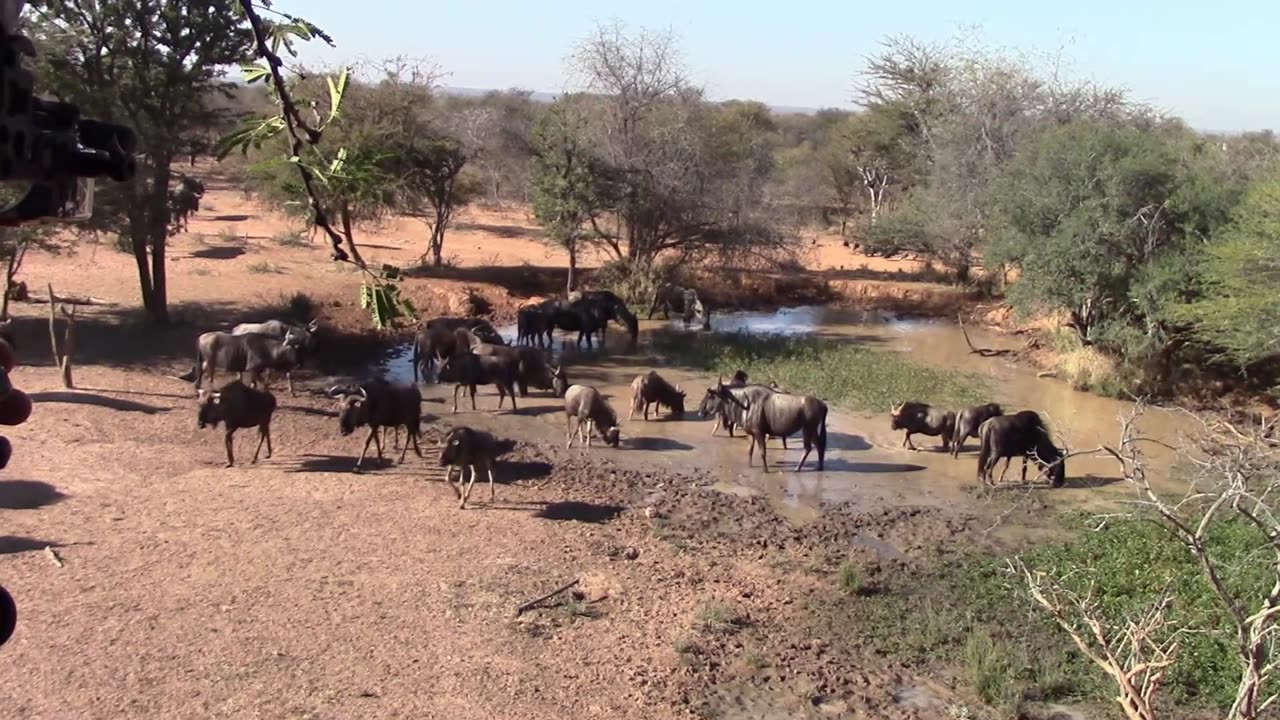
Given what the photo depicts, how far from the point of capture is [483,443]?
14023 mm

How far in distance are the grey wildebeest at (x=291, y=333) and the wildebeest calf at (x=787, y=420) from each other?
785 cm

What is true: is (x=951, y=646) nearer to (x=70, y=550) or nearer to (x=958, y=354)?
(x=70, y=550)

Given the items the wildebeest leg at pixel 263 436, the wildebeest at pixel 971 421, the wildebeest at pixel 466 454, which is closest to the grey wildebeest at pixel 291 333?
the wildebeest leg at pixel 263 436

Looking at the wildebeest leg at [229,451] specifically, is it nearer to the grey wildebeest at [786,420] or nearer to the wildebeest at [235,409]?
the wildebeest at [235,409]

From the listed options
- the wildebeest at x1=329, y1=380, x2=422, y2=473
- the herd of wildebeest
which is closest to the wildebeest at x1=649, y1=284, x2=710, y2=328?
the herd of wildebeest

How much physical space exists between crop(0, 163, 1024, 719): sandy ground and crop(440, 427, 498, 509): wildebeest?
329mm

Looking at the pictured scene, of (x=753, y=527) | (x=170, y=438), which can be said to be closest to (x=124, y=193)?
(x=170, y=438)

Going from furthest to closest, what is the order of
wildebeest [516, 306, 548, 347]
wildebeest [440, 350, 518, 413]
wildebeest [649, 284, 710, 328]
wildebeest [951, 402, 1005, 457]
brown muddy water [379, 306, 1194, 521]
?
wildebeest [649, 284, 710, 328]
wildebeest [516, 306, 548, 347]
wildebeest [440, 350, 518, 413]
wildebeest [951, 402, 1005, 457]
brown muddy water [379, 306, 1194, 521]

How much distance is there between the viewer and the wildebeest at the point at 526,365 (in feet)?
63.0

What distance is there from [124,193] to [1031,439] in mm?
15673

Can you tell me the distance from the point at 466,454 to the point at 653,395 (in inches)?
219

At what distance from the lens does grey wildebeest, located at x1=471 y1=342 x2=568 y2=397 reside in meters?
19.2

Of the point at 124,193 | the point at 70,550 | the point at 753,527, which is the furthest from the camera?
the point at 124,193

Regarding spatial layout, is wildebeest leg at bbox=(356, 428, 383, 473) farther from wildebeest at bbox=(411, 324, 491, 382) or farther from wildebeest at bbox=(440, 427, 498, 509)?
wildebeest at bbox=(411, 324, 491, 382)
